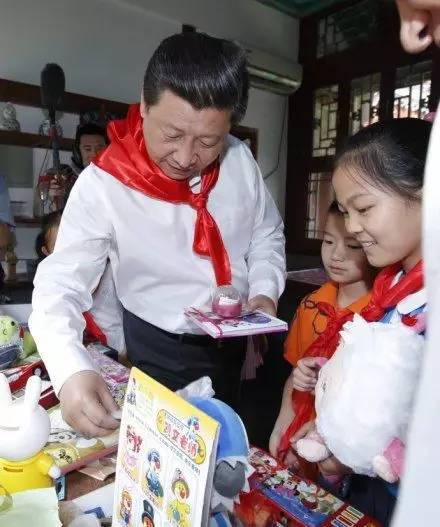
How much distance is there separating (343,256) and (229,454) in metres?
0.77

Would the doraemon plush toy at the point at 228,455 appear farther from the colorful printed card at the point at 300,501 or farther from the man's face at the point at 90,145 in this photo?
the man's face at the point at 90,145

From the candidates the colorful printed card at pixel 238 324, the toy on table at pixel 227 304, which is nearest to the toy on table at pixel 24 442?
the colorful printed card at pixel 238 324

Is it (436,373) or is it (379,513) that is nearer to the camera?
(436,373)

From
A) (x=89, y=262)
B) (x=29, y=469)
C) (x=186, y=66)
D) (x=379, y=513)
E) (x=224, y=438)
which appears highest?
(x=186, y=66)

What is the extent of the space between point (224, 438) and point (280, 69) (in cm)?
412

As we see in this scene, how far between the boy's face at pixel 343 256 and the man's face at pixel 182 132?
39cm

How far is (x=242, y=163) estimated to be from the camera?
1251mm

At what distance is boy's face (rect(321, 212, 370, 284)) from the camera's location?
3.71 feet

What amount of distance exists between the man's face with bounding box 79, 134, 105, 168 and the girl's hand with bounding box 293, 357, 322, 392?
196 cm

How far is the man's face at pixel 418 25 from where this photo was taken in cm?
33

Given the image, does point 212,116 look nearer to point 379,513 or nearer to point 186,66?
point 186,66

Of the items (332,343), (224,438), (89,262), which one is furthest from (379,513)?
(89,262)

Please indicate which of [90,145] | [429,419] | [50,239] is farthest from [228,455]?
[90,145]

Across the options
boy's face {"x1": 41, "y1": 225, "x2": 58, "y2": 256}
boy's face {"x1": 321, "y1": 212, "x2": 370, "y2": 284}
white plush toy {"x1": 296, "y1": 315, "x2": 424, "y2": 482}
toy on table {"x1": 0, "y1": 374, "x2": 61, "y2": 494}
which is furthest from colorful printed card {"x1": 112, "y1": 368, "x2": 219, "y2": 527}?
boy's face {"x1": 41, "y1": 225, "x2": 58, "y2": 256}
